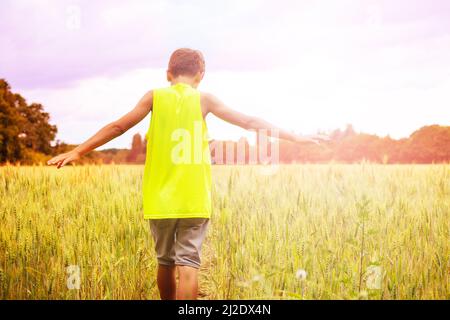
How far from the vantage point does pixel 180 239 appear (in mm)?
2365

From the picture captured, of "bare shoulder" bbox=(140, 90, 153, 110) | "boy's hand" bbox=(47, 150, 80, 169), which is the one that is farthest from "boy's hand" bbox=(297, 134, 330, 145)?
"boy's hand" bbox=(47, 150, 80, 169)

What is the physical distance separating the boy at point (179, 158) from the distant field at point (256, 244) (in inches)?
14.6

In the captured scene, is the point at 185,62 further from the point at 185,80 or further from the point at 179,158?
the point at 179,158

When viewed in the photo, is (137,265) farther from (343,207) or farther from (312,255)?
(343,207)

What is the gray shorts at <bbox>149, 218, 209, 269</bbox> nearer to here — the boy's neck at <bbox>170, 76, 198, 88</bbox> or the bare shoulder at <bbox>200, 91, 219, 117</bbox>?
the bare shoulder at <bbox>200, 91, 219, 117</bbox>

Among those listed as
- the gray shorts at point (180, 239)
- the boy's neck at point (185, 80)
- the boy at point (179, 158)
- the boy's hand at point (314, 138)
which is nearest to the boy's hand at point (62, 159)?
the boy at point (179, 158)

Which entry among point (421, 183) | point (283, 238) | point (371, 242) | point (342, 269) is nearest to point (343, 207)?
point (371, 242)

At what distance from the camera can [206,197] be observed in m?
2.37

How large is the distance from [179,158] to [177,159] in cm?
1

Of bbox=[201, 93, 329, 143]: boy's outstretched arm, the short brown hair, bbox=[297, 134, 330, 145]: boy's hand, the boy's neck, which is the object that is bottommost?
bbox=[297, 134, 330, 145]: boy's hand

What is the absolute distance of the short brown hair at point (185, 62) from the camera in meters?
→ 2.47

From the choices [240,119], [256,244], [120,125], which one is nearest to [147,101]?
[120,125]

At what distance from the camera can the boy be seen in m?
2.33

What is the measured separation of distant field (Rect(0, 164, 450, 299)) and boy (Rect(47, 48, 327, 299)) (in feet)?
1.22
